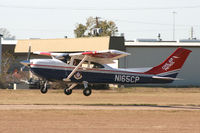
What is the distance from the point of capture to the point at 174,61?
32344 millimetres

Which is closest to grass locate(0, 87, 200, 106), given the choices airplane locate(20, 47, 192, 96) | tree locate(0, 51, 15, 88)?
airplane locate(20, 47, 192, 96)

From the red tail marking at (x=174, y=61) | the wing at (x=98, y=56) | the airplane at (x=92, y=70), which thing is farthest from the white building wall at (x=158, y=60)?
the wing at (x=98, y=56)

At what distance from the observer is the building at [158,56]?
60.8 meters

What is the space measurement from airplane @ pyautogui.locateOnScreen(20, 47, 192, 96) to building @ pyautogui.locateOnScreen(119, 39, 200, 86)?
27.3m

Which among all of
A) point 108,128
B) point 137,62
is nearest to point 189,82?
point 137,62

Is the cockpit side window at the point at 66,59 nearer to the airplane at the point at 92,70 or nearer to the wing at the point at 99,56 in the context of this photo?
the airplane at the point at 92,70

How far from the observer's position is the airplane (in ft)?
101

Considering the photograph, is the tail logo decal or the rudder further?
the tail logo decal

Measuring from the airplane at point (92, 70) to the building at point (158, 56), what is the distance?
27.3 m

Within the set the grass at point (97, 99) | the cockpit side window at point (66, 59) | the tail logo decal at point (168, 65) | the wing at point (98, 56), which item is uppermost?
the wing at point (98, 56)

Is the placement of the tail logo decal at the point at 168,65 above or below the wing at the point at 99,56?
below

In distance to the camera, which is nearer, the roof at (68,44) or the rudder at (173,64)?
the rudder at (173,64)

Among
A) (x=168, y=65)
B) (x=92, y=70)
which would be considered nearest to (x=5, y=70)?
(x=92, y=70)

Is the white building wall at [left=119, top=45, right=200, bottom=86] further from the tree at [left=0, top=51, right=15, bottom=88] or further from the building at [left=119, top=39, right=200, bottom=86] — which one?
the tree at [left=0, top=51, right=15, bottom=88]
